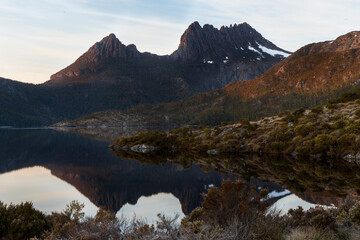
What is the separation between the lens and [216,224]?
9406 millimetres

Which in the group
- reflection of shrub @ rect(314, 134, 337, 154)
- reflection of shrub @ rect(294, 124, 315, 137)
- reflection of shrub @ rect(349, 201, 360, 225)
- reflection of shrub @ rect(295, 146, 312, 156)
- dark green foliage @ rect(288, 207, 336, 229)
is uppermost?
reflection of shrub @ rect(349, 201, 360, 225)

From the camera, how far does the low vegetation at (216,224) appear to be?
811 cm

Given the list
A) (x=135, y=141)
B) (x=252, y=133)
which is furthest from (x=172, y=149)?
(x=252, y=133)

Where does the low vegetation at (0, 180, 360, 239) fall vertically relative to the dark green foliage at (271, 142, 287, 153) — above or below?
above

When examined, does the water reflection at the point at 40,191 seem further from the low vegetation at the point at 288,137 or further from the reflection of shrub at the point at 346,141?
the reflection of shrub at the point at 346,141

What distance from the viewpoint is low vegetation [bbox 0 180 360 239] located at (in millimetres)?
8109

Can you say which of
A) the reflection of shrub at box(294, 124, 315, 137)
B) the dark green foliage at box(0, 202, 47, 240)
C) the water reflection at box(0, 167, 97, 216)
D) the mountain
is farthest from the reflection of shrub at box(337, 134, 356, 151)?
the mountain

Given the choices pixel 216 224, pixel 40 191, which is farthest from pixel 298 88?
pixel 216 224

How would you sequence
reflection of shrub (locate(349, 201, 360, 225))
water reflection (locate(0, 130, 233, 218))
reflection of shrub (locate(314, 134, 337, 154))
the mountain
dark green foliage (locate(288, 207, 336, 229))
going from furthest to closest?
the mountain, reflection of shrub (locate(314, 134, 337, 154)), water reflection (locate(0, 130, 233, 218)), dark green foliage (locate(288, 207, 336, 229)), reflection of shrub (locate(349, 201, 360, 225))

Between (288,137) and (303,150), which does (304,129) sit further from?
(303,150)

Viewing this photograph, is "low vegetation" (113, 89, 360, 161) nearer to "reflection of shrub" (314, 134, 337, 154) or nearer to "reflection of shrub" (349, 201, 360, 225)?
"reflection of shrub" (314, 134, 337, 154)

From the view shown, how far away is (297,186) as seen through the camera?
22.5 meters

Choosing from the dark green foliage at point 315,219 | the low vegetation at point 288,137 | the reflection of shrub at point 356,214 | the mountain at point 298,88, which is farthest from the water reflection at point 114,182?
the mountain at point 298,88

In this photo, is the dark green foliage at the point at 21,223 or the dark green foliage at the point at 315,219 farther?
the dark green foliage at the point at 315,219
